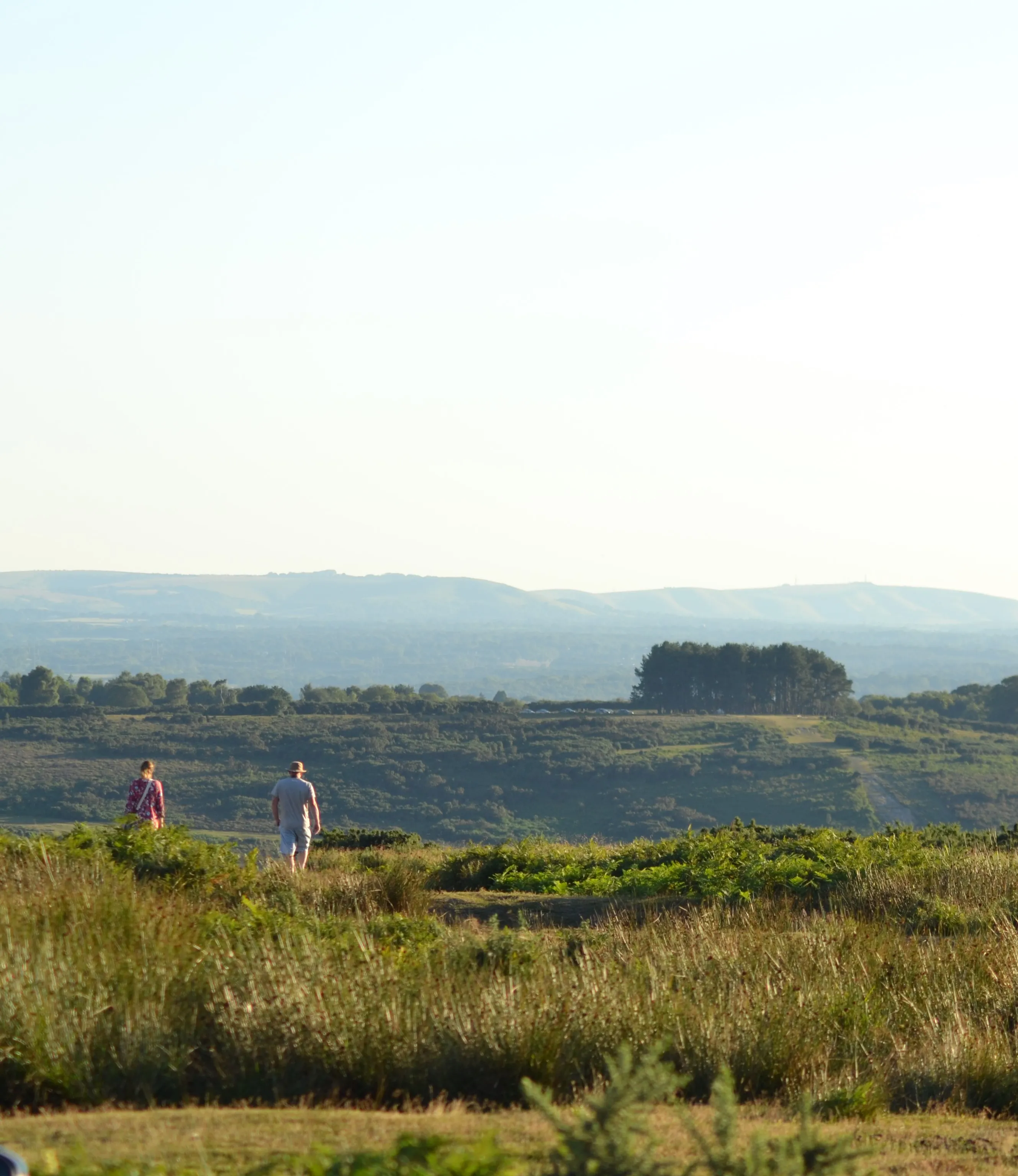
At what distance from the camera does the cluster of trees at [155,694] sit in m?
117

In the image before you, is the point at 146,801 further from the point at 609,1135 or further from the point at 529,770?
the point at 529,770

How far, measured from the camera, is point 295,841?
14812 mm

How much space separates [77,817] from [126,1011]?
66610mm

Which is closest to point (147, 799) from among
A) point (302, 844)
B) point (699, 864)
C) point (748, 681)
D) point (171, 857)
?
point (302, 844)

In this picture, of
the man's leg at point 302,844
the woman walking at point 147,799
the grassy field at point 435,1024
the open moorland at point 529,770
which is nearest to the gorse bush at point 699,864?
the man's leg at point 302,844

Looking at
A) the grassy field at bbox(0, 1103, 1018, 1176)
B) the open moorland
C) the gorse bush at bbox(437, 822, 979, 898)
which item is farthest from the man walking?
the open moorland

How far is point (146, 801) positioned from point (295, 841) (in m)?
1.66

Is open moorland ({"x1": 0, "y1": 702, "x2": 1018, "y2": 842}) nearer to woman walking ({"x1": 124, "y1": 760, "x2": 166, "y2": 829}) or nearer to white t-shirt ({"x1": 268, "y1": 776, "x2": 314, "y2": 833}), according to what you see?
woman walking ({"x1": 124, "y1": 760, "x2": 166, "y2": 829})

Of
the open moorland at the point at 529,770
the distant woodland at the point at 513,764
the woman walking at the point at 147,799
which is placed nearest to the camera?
the woman walking at the point at 147,799

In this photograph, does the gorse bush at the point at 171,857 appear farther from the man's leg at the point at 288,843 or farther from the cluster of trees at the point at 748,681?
the cluster of trees at the point at 748,681

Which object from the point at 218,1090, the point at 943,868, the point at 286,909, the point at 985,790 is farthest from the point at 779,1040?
the point at 985,790

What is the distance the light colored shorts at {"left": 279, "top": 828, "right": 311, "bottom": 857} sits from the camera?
14.8 metres

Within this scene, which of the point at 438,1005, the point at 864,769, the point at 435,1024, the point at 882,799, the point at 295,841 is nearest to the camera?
the point at 435,1024

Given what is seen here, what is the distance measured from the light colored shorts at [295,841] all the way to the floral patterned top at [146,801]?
135 centimetres
